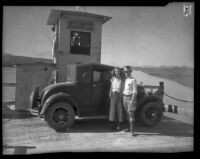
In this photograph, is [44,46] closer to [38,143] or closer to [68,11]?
[68,11]

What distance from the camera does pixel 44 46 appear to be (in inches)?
282

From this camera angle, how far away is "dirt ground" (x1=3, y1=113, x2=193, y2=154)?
6488mm

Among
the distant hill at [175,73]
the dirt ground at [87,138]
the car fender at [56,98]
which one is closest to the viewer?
the dirt ground at [87,138]

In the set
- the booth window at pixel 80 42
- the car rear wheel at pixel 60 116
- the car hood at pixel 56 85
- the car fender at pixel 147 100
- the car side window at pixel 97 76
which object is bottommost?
the car rear wheel at pixel 60 116

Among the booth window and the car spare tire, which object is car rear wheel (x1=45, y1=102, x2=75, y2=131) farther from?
the booth window

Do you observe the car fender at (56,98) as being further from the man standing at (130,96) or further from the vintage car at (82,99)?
the man standing at (130,96)

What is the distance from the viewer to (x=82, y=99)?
7.46 metres

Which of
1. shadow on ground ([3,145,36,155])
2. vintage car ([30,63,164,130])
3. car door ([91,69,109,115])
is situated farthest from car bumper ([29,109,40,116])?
car door ([91,69,109,115])

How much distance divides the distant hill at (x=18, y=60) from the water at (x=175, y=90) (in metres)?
2.26

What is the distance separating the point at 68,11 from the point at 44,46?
99 centimetres

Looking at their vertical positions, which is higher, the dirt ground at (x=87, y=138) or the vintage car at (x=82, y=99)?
the vintage car at (x=82, y=99)

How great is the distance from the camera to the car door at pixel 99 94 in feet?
24.8

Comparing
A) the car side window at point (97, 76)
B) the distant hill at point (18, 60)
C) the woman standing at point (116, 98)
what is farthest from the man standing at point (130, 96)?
the distant hill at point (18, 60)
